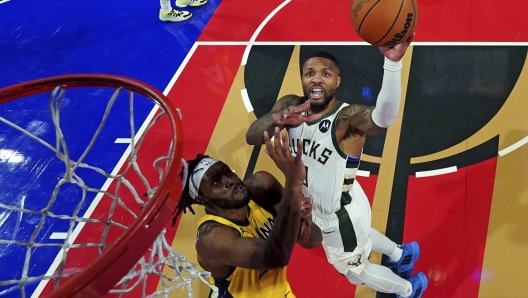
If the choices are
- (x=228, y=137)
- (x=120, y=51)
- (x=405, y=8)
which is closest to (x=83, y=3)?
(x=120, y=51)

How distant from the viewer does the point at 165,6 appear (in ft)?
22.0

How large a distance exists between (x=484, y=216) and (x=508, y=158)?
70 centimetres

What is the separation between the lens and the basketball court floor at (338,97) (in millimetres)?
4117

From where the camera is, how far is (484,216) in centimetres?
419

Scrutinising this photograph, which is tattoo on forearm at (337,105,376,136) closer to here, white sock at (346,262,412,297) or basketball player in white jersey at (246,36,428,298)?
basketball player in white jersey at (246,36,428,298)

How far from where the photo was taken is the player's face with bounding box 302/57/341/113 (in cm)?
329

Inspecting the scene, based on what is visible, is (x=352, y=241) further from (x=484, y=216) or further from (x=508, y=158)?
(x=508, y=158)

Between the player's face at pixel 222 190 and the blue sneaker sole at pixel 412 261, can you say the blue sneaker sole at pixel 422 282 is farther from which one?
the player's face at pixel 222 190

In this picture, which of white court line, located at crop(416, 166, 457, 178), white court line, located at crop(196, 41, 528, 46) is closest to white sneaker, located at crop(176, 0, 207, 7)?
white court line, located at crop(196, 41, 528, 46)

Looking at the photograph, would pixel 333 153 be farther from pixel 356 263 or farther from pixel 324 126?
pixel 356 263

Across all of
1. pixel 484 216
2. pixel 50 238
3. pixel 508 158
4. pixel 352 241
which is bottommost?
pixel 50 238

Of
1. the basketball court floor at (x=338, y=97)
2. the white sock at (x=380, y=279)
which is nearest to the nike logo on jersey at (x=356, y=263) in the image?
the white sock at (x=380, y=279)

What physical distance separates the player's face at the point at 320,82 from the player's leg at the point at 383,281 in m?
1.24

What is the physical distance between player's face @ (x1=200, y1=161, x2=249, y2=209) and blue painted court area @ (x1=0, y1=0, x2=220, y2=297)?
2.28m
